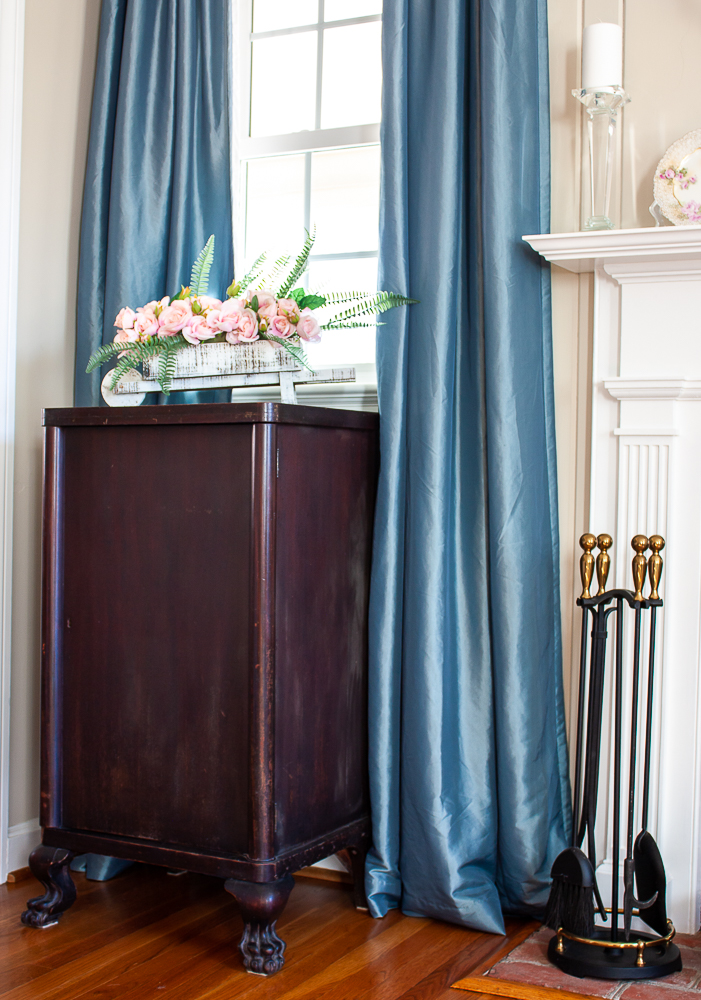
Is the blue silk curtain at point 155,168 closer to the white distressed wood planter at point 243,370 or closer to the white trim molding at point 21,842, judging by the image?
the white distressed wood planter at point 243,370

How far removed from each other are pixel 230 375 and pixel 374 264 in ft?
2.21

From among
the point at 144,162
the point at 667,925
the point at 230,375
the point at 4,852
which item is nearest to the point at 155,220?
the point at 144,162

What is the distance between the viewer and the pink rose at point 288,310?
2020mm

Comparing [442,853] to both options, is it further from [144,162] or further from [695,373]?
[144,162]

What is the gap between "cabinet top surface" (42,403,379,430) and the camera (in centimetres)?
186

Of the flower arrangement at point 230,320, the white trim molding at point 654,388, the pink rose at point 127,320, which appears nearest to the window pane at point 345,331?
the flower arrangement at point 230,320

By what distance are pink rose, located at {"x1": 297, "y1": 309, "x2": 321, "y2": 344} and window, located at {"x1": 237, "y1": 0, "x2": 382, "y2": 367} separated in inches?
20.9

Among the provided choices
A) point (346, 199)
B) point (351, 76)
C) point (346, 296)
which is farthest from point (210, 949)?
point (351, 76)

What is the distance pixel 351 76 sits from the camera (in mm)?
2625

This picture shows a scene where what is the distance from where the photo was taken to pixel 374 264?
101 inches

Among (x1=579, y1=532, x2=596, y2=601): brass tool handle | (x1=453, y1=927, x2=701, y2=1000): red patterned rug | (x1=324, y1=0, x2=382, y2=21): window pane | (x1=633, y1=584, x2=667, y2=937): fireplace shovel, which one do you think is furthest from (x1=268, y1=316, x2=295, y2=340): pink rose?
(x1=453, y1=927, x2=701, y2=1000): red patterned rug

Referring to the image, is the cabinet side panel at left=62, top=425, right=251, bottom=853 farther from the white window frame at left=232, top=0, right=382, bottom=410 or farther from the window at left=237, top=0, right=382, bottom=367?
the window at left=237, top=0, right=382, bottom=367

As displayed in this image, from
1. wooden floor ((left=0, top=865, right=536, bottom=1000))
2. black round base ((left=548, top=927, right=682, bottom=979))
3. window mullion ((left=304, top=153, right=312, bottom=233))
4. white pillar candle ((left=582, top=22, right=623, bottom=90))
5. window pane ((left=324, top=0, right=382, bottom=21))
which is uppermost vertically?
window pane ((left=324, top=0, right=382, bottom=21))

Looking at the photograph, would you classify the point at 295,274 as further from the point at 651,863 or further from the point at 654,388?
the point at 651,863
